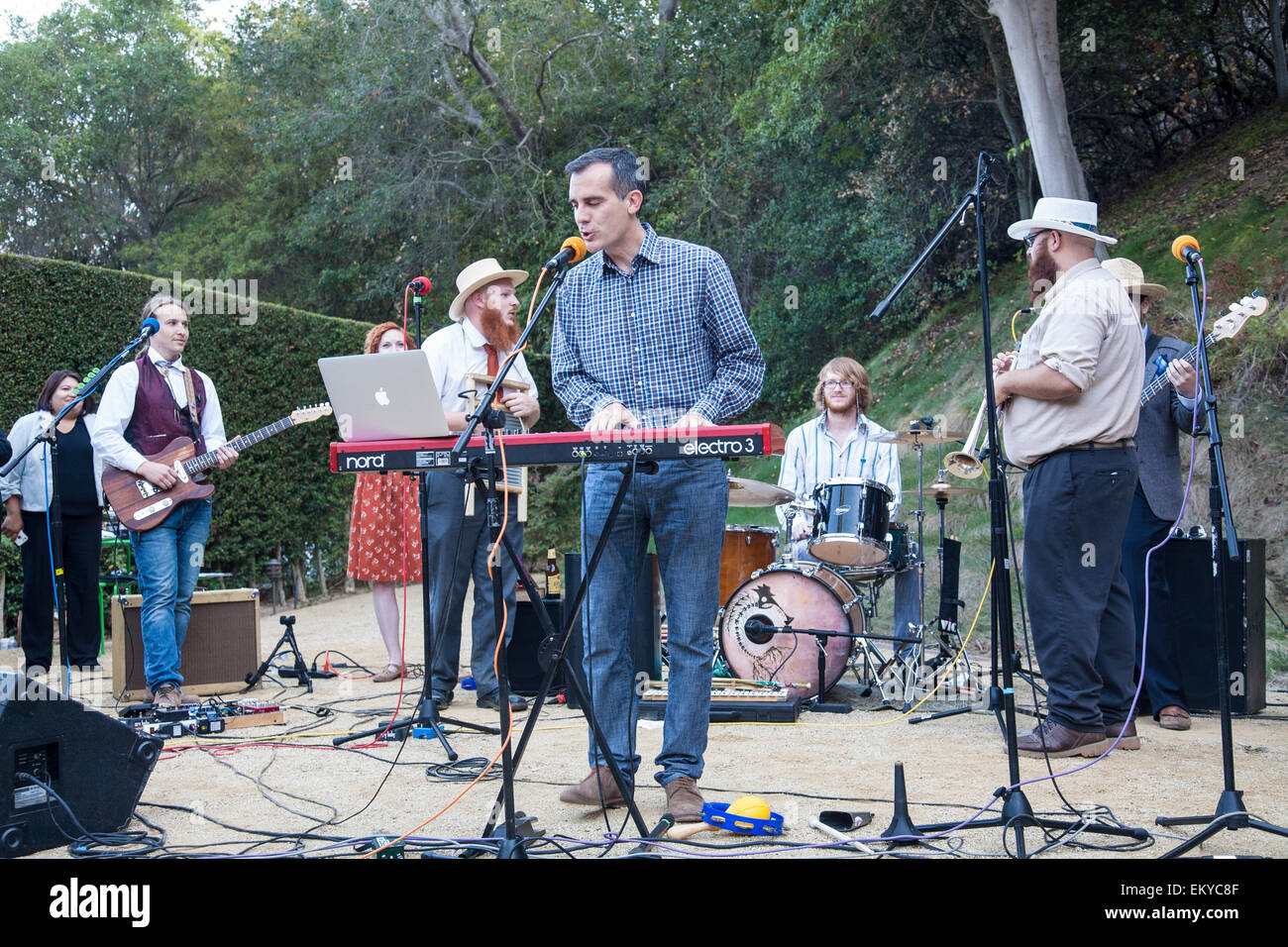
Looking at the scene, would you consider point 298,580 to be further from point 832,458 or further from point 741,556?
point 832,458

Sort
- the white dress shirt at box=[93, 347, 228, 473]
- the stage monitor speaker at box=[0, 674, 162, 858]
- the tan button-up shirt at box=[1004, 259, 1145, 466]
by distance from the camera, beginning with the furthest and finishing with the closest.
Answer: the white dress shirt at box=[93, 347, 228, 473] → the tan button-up shirt at box=[1004, 259, 1145, 466] → the stage monitor speaker at box=[0, 674, 162, 858]

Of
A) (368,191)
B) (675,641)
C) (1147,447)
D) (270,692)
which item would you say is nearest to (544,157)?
(368,191)

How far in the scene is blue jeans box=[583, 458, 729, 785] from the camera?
10.8ft

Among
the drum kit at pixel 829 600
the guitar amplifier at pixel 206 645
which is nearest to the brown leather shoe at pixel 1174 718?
the drum kit at pixel 829 600

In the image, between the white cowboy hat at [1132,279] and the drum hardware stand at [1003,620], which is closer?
the drum hardware stand at [1003,620]

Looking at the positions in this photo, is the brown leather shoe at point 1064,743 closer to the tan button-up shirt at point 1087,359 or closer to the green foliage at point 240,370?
the tan button-up shirt at point 1087,359

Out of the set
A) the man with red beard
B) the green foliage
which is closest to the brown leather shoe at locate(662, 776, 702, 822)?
the man with red beard

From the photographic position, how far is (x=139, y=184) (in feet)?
75.6

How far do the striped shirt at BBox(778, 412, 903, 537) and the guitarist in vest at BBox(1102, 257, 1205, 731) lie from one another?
55.9 inches

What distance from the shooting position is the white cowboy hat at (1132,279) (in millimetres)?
4984

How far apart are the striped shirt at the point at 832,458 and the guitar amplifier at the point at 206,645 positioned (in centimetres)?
334

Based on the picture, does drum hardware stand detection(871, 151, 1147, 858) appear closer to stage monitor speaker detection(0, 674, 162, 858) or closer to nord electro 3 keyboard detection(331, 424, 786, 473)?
nord electro 3 keyboard detection(331, 424, 786, 473)

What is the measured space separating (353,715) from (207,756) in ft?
3.47
